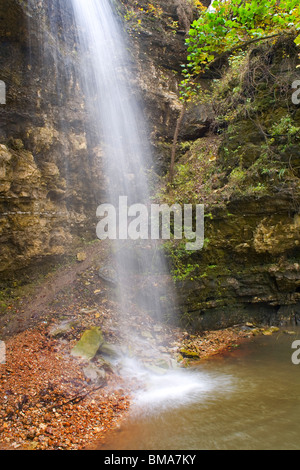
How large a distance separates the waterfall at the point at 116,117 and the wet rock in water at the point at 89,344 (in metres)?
1.98

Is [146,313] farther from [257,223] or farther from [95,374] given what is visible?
[257,223]

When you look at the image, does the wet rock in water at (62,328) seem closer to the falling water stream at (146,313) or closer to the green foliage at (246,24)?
the falling water stream at (146,313)

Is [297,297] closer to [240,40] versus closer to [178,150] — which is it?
[178,150]

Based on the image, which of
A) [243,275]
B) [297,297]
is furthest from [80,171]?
[297,297]

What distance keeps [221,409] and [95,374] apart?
214cm

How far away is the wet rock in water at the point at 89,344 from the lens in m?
4.88

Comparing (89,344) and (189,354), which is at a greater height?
(89,344)

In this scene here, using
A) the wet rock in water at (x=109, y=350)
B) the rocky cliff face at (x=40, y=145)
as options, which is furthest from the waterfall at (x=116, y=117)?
the wet rock in water at (x=109, y=350)

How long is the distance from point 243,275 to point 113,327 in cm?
367

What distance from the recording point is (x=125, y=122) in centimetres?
914

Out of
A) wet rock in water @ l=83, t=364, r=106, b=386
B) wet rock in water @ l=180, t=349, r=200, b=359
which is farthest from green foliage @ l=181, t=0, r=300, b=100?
wet rock in water @ l=83, t=364, r=106, b=386

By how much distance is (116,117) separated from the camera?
29.3 feet

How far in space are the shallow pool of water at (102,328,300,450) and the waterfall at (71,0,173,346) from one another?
10.1 ft

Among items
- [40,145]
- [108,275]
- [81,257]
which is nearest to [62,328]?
[108,275]
